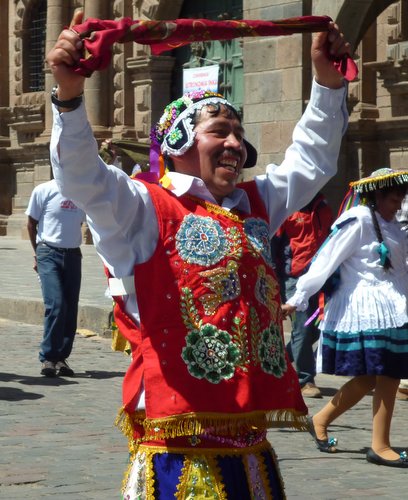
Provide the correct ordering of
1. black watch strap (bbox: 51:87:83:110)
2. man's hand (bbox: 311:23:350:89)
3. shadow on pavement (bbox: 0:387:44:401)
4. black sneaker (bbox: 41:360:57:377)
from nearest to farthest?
1. black watch strap (bbox: 51:87:83:110)
2. man's hand (bbox: 311:23:350:89)
3. shadow on pavement (bbox: 0:387:44:401)
4. black sneaker (bbox: 41:360:57:377)

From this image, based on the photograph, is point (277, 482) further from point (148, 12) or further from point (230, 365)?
point (148, 12)

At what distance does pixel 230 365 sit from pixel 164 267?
14.4 inches

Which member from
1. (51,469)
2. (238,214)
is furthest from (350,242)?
(238,214)

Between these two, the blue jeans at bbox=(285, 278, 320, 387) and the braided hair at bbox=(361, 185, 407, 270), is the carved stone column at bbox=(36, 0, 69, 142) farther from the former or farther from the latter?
the braided hair at bbox=(361, 185, 407, 270)

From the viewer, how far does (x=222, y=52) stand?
76.0 ft

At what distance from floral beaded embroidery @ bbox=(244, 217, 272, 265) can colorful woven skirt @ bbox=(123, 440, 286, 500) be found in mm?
622

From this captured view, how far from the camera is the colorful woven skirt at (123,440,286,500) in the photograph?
4.07 meters

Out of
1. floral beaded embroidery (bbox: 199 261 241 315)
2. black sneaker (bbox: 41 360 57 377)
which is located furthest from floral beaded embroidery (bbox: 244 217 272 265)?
black sneaker (bbox: 41 360 57 377)

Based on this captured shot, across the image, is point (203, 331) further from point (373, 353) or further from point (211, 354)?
point (373, 353)

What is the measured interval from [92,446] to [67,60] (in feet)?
14.5

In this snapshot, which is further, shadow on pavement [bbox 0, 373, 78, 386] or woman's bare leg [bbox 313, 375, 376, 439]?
shadow on pavement [bbox 0, 373, 78, 386]

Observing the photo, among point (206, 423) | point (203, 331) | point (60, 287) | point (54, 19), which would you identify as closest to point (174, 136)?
point (203, 331)

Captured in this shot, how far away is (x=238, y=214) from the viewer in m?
4.36

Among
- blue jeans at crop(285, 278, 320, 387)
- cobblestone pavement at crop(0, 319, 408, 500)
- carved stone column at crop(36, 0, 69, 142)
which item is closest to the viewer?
cobblestone pavement at crop(0, 319, 408, 500)
